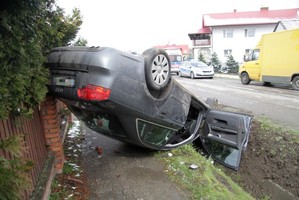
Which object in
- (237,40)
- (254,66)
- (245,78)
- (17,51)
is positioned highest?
(237,40)

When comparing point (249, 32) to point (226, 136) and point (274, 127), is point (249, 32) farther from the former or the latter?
point (226, 136)

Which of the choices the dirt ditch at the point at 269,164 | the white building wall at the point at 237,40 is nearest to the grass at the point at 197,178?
the dirt ditch at the point at 269,164

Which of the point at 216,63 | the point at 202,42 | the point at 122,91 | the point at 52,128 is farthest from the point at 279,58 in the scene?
the point at 202,42

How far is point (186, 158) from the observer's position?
538cm

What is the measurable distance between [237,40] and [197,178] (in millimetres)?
37666

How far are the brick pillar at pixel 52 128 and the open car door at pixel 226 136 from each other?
11.0 ft

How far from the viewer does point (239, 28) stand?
38656 millimetres

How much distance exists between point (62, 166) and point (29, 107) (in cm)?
182

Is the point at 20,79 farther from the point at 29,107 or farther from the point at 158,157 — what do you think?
the point at 158,157

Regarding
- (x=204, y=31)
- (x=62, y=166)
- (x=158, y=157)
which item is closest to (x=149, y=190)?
(x=158, y=157)

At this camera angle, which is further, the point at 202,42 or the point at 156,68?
the point at 202,42

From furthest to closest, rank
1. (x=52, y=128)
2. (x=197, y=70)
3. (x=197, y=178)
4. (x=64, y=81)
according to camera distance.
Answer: (x=197, y=70) < (x=52, y=128) < (x=197, y=178) < (x=64, y=81)

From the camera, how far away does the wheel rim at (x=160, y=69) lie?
4.21m

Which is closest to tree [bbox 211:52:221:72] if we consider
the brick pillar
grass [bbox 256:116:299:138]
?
grass [bbox 256:116:299:138]
